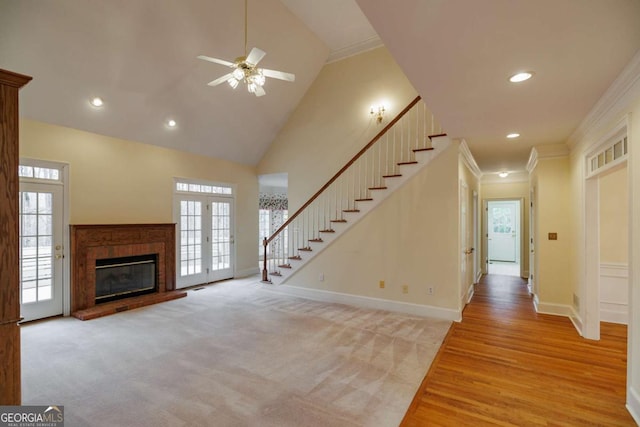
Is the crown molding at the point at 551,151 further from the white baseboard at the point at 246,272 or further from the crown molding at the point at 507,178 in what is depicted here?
the white baseboard at the point at 246,272

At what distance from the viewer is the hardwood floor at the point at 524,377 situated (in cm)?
230

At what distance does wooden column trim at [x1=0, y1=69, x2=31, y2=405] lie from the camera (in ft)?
5.33

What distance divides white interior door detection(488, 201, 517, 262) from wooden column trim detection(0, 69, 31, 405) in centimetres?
1208

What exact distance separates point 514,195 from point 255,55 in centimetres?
754

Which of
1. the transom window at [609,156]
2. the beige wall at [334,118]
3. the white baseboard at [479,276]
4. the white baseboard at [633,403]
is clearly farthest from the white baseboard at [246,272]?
the transom window at [609,156]

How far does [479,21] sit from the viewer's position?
1.80m

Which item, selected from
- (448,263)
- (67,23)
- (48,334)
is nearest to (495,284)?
(448,263)

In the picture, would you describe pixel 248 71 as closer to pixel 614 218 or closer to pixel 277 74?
pixel 277 74

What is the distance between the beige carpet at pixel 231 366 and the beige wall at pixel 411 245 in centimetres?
49

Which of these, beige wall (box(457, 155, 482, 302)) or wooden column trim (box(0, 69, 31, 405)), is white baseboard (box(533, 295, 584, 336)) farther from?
wooden column trim (box(0, 69, 31, 405))

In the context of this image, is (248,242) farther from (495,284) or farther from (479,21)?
(479,21)

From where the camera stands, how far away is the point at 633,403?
2307 millimetres

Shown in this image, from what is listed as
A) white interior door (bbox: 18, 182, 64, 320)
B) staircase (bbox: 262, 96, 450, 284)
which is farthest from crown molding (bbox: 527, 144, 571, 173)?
white interior door (bbox: 18, 182, 64, 320)

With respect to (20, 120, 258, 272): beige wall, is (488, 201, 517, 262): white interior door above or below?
below
